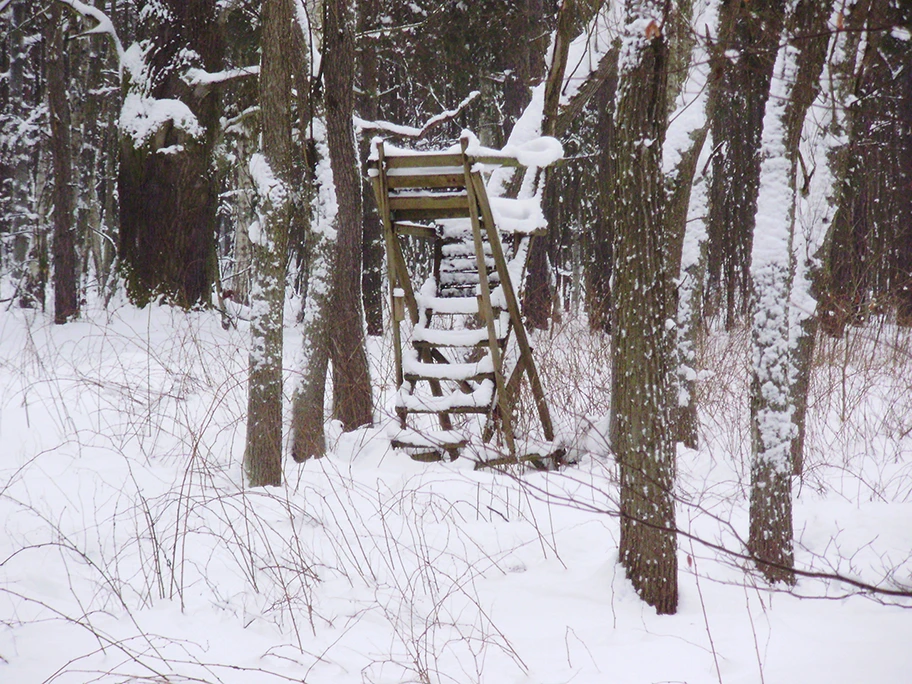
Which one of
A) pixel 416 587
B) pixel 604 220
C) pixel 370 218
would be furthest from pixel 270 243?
pixel 604 220

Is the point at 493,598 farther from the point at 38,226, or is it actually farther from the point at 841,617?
the point at 38,226

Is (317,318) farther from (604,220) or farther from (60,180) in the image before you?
(60,180)

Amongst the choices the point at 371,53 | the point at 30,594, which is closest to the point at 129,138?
the point at 371,53

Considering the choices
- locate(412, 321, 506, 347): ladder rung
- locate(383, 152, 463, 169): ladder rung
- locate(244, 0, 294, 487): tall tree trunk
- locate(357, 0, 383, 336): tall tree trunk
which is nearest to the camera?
locate(244, 0, 294, 487): tall tree trunk

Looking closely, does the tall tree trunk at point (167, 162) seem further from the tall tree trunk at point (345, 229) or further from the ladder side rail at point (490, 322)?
the ladder side rail at point (490, 322)

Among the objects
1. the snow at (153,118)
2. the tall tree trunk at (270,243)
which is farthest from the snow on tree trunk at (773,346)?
the snow at (153,118)

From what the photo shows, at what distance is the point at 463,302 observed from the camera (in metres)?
4.82

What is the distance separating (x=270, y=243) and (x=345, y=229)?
136 centimetres

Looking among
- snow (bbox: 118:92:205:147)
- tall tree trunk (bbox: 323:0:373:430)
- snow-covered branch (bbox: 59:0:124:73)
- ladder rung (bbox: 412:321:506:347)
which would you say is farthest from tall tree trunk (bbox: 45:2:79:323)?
ladder rung (bbox: 412:321:506:347)

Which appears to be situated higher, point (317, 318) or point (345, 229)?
point (345, 229)

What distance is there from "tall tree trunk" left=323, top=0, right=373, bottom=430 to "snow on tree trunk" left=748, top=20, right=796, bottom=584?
282cm

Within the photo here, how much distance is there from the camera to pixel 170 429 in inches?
199

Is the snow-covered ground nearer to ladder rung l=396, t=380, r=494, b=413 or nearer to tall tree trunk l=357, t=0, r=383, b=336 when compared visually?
ladder rung l=396, t=380, r=494, b=413

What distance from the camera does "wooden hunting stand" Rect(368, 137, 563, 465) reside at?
438 cm
